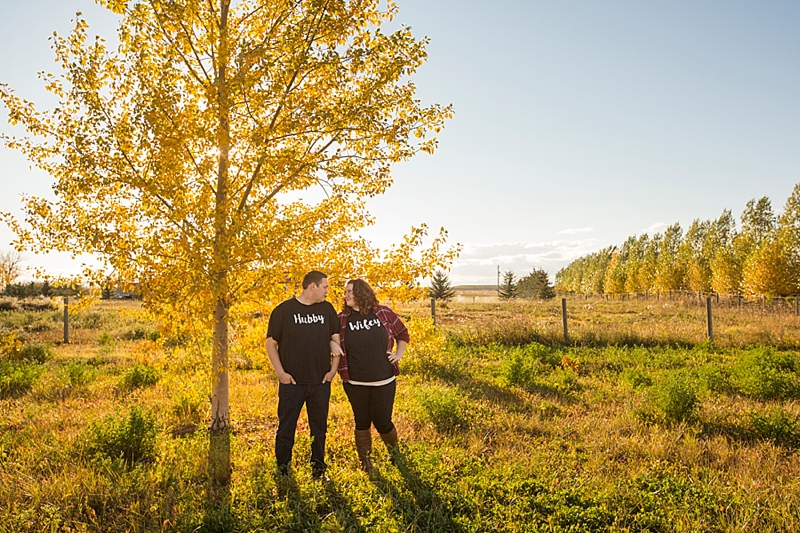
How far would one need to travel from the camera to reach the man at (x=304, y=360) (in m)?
4.59

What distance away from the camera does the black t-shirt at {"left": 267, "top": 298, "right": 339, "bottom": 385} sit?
4.60 metres

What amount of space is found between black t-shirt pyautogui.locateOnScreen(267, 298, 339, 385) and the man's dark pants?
116 mm

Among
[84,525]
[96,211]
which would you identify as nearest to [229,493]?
[84,525]

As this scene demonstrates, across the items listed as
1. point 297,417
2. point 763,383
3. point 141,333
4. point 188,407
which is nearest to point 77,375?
point 188,407

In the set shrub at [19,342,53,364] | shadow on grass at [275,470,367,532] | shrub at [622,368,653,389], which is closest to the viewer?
shadow on grass at [275,470,367,532]

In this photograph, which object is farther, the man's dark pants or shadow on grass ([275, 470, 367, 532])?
the man's dark pants

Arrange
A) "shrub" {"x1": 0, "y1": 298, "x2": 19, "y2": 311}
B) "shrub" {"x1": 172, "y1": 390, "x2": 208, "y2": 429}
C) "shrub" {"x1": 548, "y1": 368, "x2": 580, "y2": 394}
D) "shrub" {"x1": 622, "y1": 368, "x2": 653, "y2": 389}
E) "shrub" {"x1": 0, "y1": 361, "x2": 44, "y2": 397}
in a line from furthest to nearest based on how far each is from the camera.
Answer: "shrub" {"x1": 0, "y1": 298, "x2": 19, "y2": 311}, "shrub" {"x1": 622, "y1": 368, "x2": 653, "y2": 389}, "shrub" {"x1": 548, "y1": 368, "x2": 580, "y2": 394}, "shrub" {"x1": 0, "y1": 361, "x2": 44, "y2": 397}, "shrub" {"x1": 172, "y1": 390, "x2": 208, "y2": 429}

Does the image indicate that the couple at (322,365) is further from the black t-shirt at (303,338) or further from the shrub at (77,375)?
the shrub at (77,375)

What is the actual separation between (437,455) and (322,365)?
4.74 feet

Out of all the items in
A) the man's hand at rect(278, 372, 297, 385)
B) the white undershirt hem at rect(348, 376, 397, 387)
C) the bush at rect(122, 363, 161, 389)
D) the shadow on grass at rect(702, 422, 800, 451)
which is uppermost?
the man's hand at rect(278, 372, 297, 385)

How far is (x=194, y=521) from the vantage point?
3.62m

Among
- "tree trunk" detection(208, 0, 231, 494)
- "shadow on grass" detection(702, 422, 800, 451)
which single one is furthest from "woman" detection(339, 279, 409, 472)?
"shadow on grass" detection(702, 422, 800, 451)

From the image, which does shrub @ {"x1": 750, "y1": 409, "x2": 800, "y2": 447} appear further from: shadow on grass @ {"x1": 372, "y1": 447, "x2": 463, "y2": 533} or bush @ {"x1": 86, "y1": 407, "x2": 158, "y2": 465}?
bush @ {"x1": 86, "y1": 407, "x2": 158, "y2": 465}

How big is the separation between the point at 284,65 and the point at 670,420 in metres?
6.83
